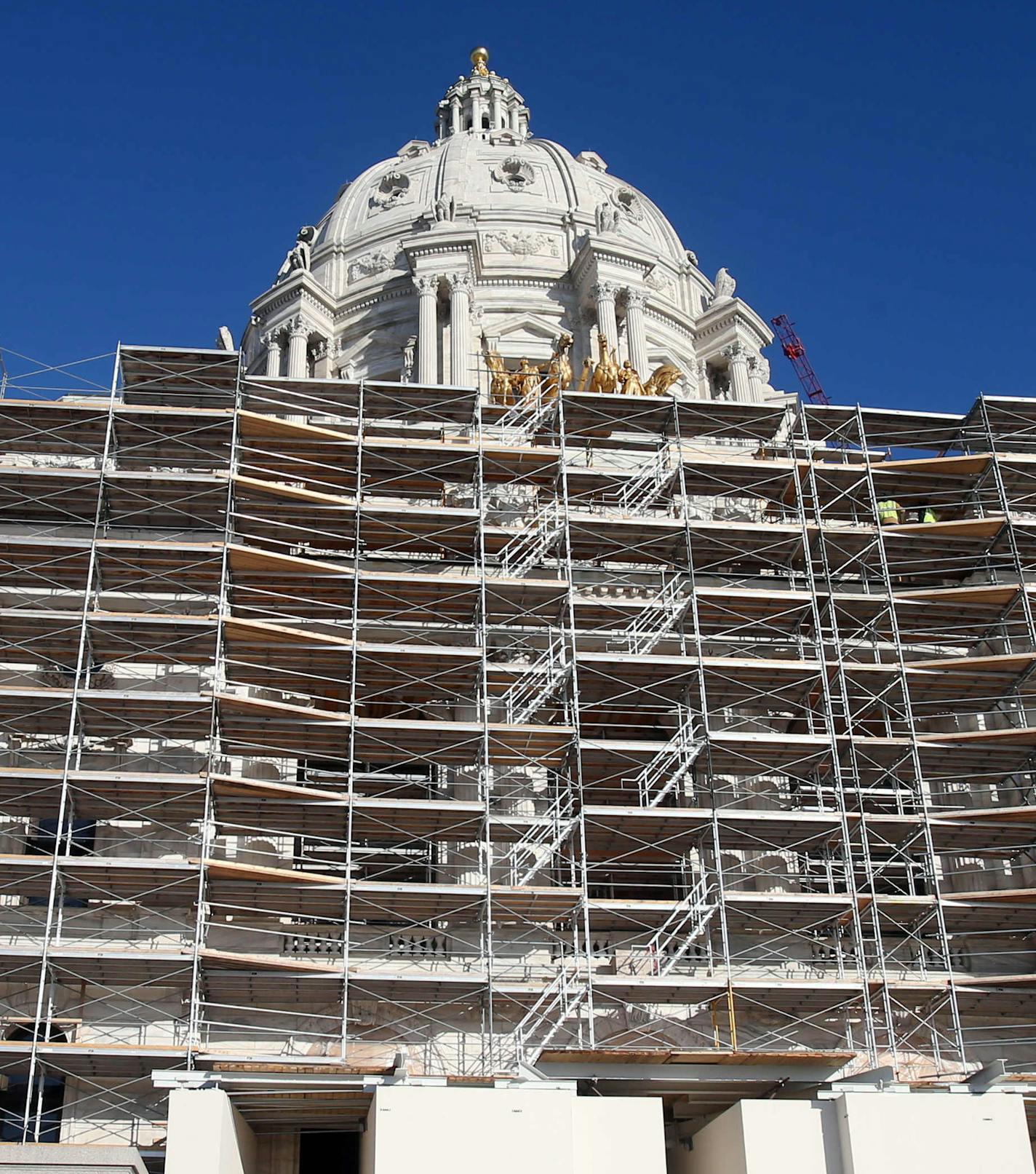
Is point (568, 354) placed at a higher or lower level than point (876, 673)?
higher

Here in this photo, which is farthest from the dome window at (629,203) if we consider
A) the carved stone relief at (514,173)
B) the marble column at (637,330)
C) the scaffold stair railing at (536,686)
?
the scaffold stair railing at (536,686)

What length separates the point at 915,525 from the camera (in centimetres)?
4397

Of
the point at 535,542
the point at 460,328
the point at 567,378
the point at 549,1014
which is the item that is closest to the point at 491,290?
the point at 460,328

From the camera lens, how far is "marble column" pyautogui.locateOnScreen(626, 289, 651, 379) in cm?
6856

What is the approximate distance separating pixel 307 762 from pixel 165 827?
7.23m

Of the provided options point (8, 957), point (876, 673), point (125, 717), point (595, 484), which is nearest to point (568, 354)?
point (595, 484)

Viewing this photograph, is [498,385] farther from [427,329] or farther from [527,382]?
[427,329]

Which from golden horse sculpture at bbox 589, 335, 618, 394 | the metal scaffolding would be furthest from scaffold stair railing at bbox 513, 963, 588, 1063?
golden horse sculpture at bbox 589, 335, 618, 394

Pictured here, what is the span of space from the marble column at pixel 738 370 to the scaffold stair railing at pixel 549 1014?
4092 centimetres

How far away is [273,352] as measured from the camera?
2844 inches

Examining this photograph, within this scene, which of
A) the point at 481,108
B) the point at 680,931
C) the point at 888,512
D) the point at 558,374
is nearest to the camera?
the point at 680,931

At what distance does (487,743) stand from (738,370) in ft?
131

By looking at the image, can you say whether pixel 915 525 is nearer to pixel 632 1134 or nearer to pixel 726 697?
pixel 726 697

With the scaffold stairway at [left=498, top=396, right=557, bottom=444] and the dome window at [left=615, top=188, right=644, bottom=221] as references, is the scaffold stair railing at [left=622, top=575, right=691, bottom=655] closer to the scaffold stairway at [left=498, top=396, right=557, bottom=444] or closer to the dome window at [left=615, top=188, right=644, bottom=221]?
the scaffold stairway at [left=498, top=396, right=557, bottom=444]
